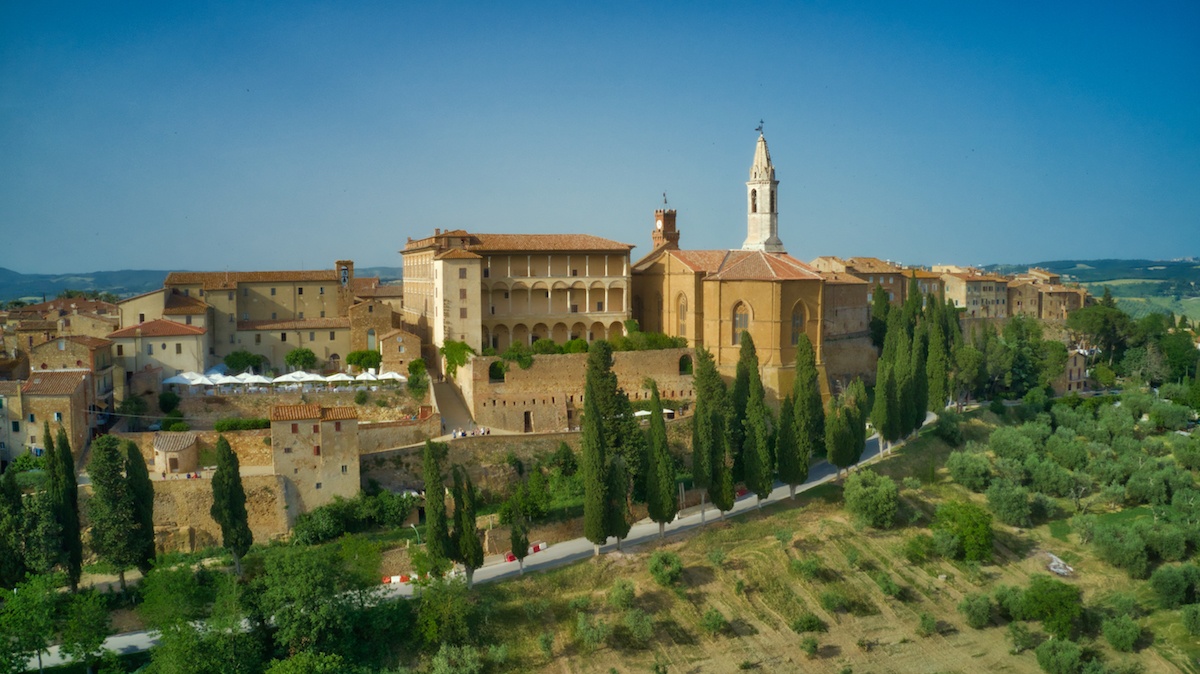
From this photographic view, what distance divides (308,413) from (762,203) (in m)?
29.3

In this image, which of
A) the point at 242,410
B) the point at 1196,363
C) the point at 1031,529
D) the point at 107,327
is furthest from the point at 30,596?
the point at 1196,363

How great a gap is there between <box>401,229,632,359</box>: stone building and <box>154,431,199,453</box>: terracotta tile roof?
11966 millimetres

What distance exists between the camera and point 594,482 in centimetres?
2988

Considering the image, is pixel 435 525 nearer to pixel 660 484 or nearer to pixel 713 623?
pixel 660 484

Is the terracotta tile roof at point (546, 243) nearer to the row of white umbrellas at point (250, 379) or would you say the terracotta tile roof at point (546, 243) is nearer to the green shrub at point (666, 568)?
the row of white umbrellas at point (250, 379)

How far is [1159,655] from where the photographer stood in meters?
29.3

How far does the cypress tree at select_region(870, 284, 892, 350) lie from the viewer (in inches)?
2080

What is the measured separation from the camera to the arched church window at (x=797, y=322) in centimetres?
4342

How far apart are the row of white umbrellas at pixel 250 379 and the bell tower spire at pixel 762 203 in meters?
22.4

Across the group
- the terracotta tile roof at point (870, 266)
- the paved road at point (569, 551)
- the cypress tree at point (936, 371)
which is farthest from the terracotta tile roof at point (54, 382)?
the terracotta tile roof at point (870, 266)

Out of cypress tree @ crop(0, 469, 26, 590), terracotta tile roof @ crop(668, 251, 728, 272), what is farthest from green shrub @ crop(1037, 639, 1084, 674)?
cypress tree @ crop(0, 469, 26, 590)

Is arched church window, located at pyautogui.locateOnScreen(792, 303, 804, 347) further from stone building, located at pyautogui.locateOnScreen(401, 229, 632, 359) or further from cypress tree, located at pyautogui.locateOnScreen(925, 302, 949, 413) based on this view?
stone building, located at pyautogui.locateOnScreen(401, 229, 632, 359)

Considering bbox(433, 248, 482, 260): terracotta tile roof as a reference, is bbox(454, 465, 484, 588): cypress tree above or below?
below

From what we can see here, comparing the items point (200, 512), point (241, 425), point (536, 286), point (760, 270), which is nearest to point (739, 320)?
point (760, 270)
